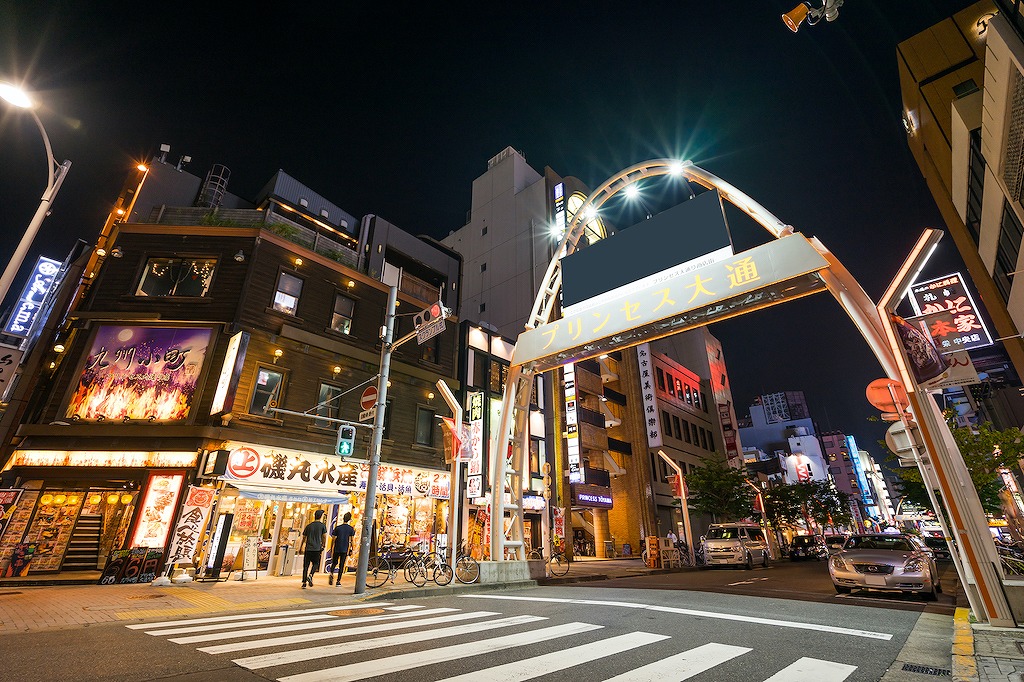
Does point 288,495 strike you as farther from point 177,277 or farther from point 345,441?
point 177,277

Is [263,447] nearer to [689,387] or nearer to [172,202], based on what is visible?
[172,202]

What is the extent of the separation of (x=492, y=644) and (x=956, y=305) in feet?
79.5

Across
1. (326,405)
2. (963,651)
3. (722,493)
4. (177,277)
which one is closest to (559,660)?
(963,651)

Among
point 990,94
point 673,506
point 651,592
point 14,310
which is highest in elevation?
point 990,94

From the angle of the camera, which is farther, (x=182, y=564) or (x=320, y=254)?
(x=320, y=254)

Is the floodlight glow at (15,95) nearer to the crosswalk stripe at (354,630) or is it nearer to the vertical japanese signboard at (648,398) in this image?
the crosswalk stripe at (354,630)

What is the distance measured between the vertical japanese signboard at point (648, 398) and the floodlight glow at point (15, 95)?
41.5 meters

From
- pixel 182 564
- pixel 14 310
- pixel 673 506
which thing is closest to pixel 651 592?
pixel 182 564

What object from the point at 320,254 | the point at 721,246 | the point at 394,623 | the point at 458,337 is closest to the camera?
the point at 394,623

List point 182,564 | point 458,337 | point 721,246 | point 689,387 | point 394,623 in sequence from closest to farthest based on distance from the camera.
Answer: point 394,623, point 721,246, point 182,564, point 458,337, point 689,387

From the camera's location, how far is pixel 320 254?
21594 mm

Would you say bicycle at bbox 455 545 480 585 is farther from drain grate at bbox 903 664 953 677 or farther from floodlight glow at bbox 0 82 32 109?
floodlight glow at bbox 0 82 32 109

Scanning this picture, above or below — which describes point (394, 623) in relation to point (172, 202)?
below

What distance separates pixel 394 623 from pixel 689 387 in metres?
51.5
